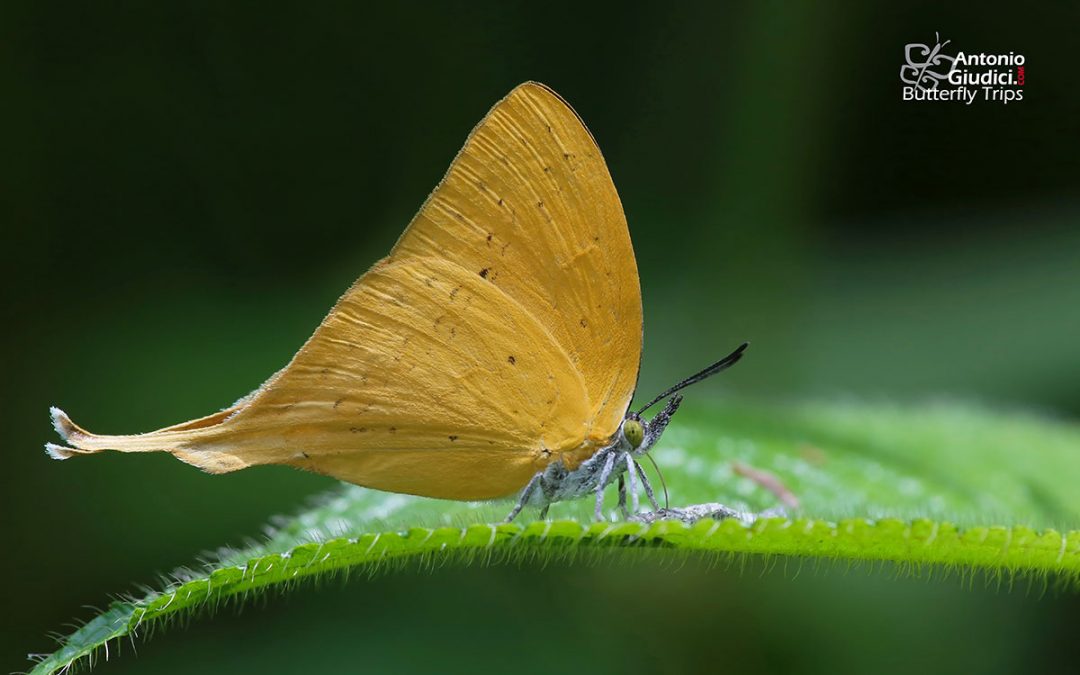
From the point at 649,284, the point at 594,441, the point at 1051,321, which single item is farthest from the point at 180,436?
the point at 1051,321

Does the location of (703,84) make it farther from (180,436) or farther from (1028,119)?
(180,436)

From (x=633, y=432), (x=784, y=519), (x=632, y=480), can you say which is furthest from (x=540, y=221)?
(x=784, y=519)

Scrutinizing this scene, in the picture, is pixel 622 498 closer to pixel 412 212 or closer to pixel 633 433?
pixel 633 433

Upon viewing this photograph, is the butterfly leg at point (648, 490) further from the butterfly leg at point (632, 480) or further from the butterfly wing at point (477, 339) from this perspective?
the butterfly wing at point (477, 339)

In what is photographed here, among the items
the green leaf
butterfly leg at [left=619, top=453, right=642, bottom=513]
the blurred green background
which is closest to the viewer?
the green leaf

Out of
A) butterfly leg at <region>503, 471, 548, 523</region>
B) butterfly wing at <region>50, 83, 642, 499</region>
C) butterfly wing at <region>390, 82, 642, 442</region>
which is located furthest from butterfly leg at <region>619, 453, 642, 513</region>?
butterfly wing at <region>390, 82, 642, 442</region>

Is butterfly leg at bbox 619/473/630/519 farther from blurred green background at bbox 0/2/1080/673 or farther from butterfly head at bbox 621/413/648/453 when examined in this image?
blurred green background at bbox 0/2/1080/673

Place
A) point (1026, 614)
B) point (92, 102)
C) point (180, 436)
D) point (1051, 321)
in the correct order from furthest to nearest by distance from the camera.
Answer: point (1051, 321) < point (92, 102) < point (1026, 614) < point (180, 436)
